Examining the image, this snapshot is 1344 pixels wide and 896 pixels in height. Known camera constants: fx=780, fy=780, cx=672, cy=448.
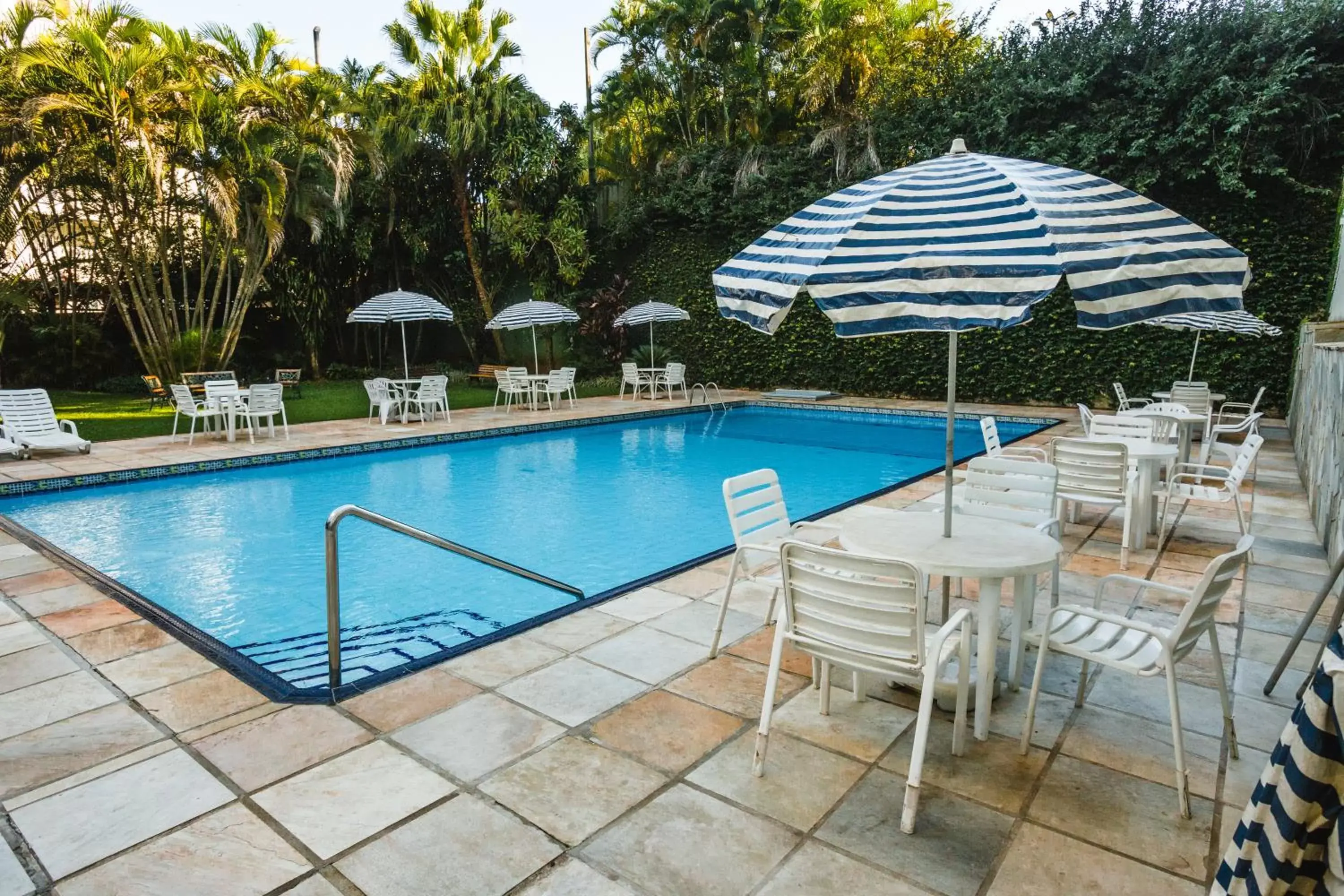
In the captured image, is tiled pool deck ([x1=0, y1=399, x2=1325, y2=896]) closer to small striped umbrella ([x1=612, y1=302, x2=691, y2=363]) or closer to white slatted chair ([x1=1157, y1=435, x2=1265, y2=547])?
Answer: white slatted chair ([x1=1157, y1=435, x2=1265, y2=547])

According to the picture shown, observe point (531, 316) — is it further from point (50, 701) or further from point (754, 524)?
point (50, 701)

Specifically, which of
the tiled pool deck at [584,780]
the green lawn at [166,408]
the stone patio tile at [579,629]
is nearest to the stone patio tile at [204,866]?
the tiled pool deck at [584,780]

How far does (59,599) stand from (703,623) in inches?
136

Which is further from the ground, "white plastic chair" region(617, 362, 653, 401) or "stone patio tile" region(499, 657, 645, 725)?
"white plastic chair" region(617, 362, 653, 401)

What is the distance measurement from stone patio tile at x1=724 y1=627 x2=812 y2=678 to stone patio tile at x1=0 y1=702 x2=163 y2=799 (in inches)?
89.4

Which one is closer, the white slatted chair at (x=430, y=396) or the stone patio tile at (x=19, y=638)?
the stone patio tile at (x=19, y=638)

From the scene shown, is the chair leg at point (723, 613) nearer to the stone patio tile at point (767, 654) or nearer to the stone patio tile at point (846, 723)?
the stone patio tile at point (767, 654)

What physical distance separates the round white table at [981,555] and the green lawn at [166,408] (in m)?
10.5

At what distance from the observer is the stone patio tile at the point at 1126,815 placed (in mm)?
2143

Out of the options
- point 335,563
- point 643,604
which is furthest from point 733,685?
point 335,563

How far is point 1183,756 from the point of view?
2334 millimetres

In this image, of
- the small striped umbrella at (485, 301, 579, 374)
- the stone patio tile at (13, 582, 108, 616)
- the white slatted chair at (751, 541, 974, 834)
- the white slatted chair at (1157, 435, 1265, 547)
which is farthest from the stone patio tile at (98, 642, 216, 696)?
the small striped umbrella at (485, 301, 579, 374)

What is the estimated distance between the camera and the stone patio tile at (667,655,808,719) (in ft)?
9.90

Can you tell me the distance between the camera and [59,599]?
417cm
